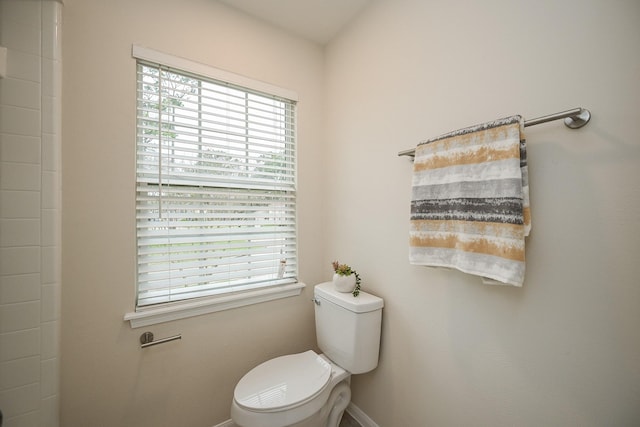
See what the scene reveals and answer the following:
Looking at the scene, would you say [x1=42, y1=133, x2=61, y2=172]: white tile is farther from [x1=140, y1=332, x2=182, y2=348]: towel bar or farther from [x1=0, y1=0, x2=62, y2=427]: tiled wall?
[x1=140, y1=332, x2=182, y2=348]: towel bar

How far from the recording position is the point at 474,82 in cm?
99

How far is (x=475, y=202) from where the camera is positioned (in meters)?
0.87

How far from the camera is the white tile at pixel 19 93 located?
32.9 inches

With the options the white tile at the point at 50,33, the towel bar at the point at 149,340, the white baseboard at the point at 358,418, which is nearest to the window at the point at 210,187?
the towel bar at the point at 149,340

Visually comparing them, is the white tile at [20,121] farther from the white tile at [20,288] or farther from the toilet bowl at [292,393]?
the toilet bowl at [292,393]

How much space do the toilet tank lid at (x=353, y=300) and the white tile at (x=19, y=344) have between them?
116cm

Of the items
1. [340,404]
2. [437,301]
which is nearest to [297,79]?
[437,301]

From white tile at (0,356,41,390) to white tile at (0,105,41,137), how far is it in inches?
30.8

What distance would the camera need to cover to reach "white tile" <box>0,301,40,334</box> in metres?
0.83

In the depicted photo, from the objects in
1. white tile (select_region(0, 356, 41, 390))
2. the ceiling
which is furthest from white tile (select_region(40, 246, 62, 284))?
the ceiling

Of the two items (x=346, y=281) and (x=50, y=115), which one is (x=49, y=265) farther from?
(x=346, y=281)

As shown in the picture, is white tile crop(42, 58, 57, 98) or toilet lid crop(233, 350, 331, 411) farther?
toilet lid crop(233, 350, 331, 411)

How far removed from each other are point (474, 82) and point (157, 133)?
1.45 metres

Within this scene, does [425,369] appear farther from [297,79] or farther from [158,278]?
[297,79]
